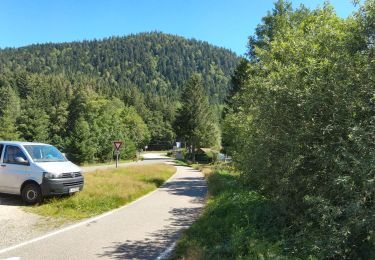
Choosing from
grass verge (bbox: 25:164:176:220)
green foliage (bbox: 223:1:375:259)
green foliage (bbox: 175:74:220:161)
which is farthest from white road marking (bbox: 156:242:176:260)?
green foliage (bbox: 175:74:220:161)

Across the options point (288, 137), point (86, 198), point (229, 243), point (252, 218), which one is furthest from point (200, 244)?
point (86, 198)

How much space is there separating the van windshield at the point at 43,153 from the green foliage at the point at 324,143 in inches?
290

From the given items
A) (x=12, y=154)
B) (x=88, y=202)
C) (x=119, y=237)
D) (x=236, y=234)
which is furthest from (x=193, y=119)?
(x=236, y=234)

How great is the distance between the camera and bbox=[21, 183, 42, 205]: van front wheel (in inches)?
495

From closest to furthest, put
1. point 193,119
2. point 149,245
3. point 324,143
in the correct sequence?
point 324,143
point 149,245
point 193,119

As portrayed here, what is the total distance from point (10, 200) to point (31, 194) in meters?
1.06

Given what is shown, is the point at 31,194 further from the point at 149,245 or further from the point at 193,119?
the point at 193,119

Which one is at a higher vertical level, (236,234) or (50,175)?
(50,175)

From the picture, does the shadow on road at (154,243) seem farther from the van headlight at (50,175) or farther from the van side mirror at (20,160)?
the van side mirror at (20,160)

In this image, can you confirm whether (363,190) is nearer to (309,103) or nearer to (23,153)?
(309,103)

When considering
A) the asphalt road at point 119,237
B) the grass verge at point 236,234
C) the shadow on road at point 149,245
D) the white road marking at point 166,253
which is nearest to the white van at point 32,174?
the asphalt road at point 119,237

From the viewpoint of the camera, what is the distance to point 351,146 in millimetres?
6598

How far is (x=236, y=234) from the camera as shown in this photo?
790 cm

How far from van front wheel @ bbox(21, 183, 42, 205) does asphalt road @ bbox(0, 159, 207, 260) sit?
2530mm
